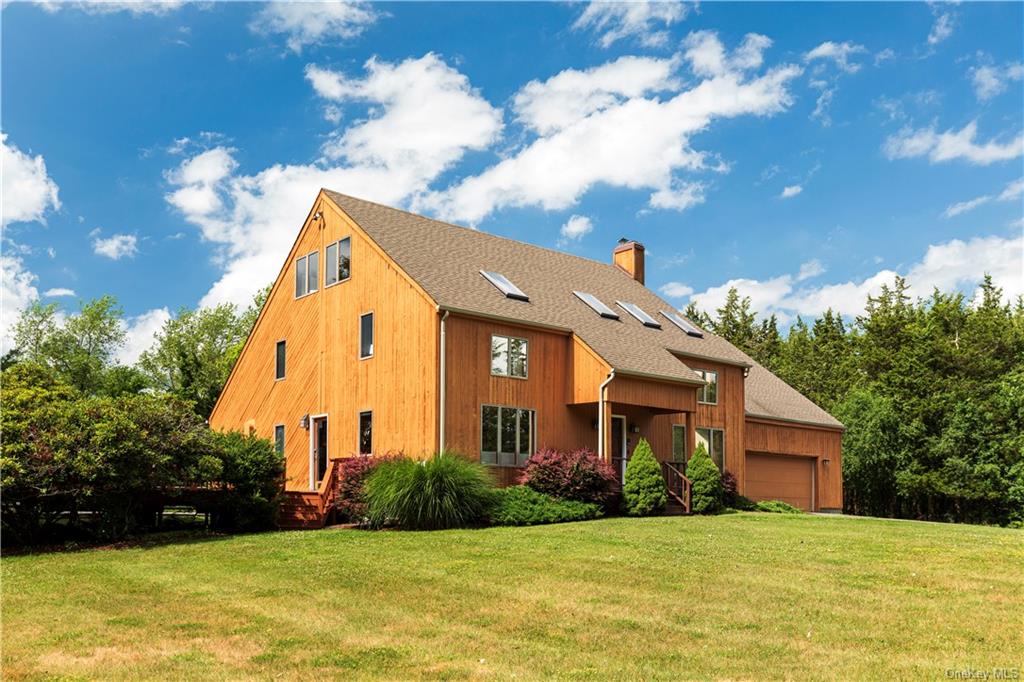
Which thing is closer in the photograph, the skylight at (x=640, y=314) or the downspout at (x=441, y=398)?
the downspout at (x=441, y=398)

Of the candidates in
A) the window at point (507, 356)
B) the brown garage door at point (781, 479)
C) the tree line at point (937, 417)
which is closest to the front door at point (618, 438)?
the window at point (507, 356)

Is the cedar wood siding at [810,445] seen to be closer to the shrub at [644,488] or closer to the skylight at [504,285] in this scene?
the shrub at [644,488]

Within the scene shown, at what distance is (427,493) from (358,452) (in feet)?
19.1

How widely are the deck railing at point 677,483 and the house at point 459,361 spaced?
0.68 feet

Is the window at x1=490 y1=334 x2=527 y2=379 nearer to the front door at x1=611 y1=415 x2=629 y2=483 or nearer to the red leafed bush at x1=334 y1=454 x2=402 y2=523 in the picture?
the front door at x1=611 y1=415 x2=629 y2=483

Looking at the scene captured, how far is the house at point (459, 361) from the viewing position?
72.1 feet

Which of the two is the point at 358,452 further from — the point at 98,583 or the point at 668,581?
the point at 668,581

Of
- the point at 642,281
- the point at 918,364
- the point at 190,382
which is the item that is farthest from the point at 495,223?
the point at 918,364

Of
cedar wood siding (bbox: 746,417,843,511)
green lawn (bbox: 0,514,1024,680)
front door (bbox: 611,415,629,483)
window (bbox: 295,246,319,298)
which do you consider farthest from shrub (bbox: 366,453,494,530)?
cedar wood siding (bbox: 746,417,843,511)

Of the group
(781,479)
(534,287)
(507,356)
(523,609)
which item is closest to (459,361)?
(507,356)

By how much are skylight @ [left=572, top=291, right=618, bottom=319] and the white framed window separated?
897cm

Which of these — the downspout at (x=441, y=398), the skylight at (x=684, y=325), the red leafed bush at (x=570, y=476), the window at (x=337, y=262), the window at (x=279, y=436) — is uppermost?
the window at (x=337, y=262)

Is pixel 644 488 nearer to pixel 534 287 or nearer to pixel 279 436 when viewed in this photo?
pixel 534 287

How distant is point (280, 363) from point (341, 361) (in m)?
3.57
